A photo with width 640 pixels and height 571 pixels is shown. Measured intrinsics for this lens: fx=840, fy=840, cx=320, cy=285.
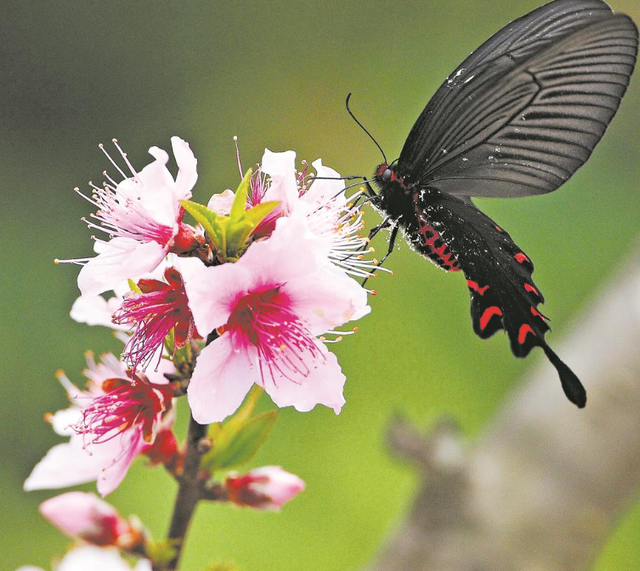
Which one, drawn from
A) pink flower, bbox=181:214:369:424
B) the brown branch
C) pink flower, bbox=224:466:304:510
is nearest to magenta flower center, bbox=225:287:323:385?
pink flower, bbox=181:214:369:424

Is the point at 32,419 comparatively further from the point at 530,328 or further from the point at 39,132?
the point at 530,328

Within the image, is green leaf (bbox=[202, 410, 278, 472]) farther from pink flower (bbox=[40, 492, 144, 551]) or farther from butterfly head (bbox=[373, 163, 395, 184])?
butterfly head (bbox=[373, 163, 395, 184])

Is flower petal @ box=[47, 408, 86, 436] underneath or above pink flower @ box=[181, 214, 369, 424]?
underneath

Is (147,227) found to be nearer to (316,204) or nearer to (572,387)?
(316,204)

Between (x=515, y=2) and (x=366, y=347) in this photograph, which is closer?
(x=366, y=347)

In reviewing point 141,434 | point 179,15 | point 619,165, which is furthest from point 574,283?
point 141,434

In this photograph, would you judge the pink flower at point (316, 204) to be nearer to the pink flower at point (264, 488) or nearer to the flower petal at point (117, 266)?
the flower petal at point (117, 266)
